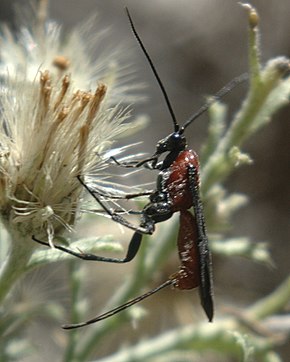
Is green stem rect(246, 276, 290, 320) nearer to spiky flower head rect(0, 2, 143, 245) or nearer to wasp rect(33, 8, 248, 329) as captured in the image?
wasp rect(33, 8, 248, 329)

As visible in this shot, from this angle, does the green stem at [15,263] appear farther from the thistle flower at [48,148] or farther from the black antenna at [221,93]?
the black antenna at [221,93]

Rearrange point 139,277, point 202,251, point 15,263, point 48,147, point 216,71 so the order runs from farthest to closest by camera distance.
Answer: point 216,71 < point 139,277 < point 202,251 < point 15,263 < point 48,147

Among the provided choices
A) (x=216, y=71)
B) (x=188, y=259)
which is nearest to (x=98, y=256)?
(x=188, y=259)

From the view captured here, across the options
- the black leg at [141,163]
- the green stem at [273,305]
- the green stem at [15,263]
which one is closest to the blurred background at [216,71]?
the green stem at [273,305]

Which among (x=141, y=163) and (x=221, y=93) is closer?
(x=141, y=163)

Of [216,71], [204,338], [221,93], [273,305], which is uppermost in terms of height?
[216,71]

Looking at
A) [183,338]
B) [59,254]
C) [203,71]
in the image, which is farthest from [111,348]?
[203,71]

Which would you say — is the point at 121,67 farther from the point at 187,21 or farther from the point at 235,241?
the point at 187,21

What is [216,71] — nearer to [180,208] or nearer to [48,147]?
[180,208]
